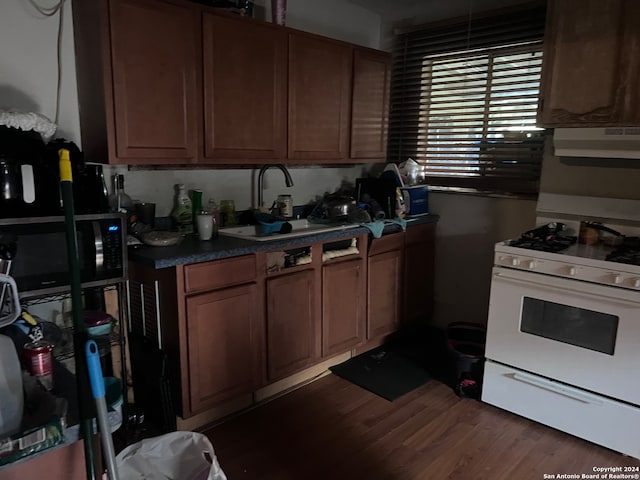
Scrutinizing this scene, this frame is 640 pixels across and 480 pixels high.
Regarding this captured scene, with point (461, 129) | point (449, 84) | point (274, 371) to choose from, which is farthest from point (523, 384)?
point (449, 84)

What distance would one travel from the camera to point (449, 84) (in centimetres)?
339

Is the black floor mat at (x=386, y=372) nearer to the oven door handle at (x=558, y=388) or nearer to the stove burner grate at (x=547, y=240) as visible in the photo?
the oven door handle at (x=558, y=388)

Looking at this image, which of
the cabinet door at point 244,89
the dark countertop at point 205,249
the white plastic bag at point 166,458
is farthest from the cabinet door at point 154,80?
the white plastic bag at point 166,458

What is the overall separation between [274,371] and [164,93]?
1505mm

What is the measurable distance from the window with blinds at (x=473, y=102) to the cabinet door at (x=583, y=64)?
354 millimetres

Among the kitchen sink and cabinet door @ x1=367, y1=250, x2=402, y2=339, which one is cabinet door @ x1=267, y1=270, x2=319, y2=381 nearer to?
the kitchen sink

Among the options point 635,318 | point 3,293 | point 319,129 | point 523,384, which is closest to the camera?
point 3,293

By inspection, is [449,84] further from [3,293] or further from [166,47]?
[3,293]

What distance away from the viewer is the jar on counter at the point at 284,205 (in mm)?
3035

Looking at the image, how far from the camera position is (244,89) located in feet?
8.27

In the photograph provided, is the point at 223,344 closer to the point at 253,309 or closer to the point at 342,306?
the point at 253,309

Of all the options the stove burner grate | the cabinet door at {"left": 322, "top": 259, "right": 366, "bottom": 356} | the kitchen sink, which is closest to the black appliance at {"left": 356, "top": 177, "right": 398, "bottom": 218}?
the kitchen sink

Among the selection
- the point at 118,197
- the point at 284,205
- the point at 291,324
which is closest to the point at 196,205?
the point at 118,197

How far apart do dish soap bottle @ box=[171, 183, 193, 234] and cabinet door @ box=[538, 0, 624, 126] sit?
2011 mm
